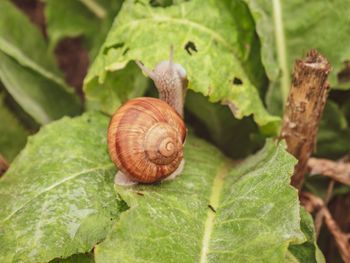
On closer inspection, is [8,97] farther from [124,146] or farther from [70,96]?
[124,146]

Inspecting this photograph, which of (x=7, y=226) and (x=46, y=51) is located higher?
(x=46, y=51)

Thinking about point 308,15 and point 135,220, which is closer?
point 135,220

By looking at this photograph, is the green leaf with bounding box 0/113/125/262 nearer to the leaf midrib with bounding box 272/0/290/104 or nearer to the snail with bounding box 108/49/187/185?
the snail with bounding box 108/49/187/185

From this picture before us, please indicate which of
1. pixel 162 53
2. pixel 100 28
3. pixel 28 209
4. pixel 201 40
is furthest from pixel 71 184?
pixel 100 28

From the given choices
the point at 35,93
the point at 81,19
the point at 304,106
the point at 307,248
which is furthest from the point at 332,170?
the point at 81,19

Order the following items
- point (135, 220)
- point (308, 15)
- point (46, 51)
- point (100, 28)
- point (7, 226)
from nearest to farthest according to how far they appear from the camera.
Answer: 1. point (135, 220)
2. point (7, 226)
3. point (308, 15)
4. point (46, 51)
5. point (100, 28)

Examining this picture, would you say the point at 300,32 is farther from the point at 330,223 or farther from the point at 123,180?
the point at 123,180
